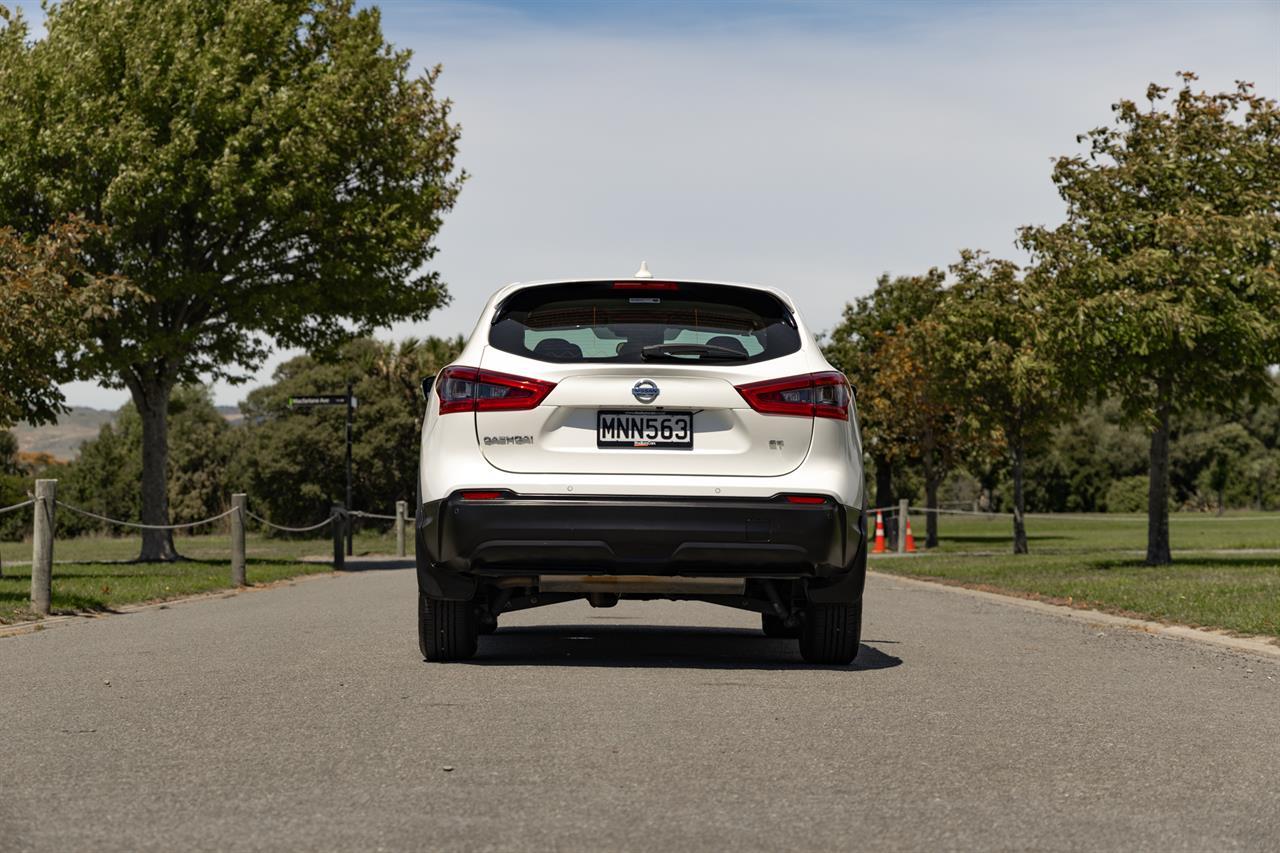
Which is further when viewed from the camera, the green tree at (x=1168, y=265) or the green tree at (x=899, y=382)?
the green tree at (x=899, y=382)

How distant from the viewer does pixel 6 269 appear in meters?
20.2

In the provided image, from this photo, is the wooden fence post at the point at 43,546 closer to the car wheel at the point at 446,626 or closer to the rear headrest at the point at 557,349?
the car wheel at the point at 446,626

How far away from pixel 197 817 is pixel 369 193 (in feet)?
77.9

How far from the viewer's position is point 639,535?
7.66 meters

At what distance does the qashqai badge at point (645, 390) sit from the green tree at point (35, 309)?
44.4 ft

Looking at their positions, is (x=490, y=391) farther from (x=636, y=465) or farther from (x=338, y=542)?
(x=338, y=542)

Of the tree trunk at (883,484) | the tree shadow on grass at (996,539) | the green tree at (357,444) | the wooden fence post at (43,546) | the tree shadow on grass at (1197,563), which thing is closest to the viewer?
the wooden fence post at (43,546)

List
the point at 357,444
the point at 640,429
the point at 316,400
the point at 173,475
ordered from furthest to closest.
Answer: the point at 173,475, the point at 357,444, the point at 316,400, the point at 640,429

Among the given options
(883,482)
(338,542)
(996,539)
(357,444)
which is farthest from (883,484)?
(338,542)

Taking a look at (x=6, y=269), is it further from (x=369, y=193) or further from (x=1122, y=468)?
(x=1122, y=468)

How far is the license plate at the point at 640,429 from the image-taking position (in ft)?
25.5

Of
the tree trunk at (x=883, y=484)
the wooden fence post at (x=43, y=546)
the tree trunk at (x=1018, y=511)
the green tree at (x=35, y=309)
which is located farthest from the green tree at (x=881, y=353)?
the wooden fence post at (x=43, y=546)

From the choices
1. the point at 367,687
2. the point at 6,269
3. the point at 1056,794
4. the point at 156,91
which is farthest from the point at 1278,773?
the point at 156,91

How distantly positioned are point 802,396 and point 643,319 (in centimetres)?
96
